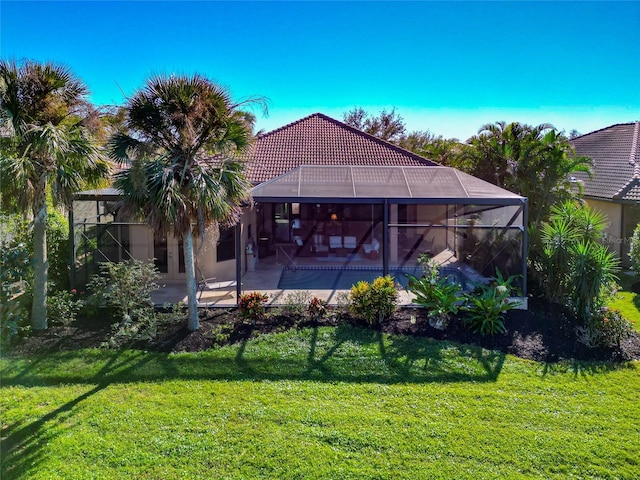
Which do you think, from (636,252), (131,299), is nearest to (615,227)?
(636,252)

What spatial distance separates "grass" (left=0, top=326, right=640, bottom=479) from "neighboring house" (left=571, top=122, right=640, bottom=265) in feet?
35.2

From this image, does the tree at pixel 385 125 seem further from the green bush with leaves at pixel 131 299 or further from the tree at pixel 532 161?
the green bush with leaves at pixel 131 299

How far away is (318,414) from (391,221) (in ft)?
37.4

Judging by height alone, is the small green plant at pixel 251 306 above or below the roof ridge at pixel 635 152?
below

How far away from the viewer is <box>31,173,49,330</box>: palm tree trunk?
8.98m

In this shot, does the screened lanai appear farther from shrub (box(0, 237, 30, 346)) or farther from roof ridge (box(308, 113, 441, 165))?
shrub (box(0, 237, 30, 346))

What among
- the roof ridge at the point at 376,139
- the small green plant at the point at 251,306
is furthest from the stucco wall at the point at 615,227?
the small green plant at the point at 251,306

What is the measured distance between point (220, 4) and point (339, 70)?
313 inches

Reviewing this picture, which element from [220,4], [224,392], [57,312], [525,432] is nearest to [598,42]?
[220,4]

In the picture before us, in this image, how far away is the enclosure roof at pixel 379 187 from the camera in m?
11.2

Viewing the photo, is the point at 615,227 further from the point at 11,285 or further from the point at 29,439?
the point at 11,285

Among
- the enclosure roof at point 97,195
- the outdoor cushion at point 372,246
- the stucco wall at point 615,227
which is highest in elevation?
the enclosure roof at point 97,195

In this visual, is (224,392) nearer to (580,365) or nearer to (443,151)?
(580,365)

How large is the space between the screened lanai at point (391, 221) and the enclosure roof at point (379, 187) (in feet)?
0.09
